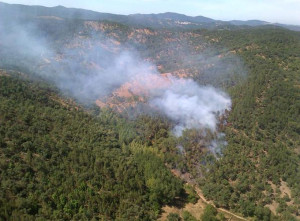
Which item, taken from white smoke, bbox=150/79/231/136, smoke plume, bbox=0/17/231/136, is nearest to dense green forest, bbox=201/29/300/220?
white smoke, bbox=150/79/231/136

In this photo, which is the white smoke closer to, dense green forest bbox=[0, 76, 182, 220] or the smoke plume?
the smoke plume

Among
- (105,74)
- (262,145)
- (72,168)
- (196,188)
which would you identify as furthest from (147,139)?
(105,74)

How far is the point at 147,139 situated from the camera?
208ft

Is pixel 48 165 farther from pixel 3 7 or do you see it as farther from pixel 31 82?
pixel 3 7

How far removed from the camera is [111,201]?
141 feet

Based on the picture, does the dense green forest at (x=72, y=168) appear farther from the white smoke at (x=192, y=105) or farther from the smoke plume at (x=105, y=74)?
the smoke plume at (x=105, y=74)

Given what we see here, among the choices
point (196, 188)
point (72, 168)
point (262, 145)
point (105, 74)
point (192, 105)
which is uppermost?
point (105, 74)

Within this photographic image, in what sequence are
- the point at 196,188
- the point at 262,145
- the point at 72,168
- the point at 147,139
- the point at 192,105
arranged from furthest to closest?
the point at 192,105 → the point at 147,139 → the point at 262,145 → the point at 196,188 → the point at 72,168

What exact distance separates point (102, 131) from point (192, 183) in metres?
22.3

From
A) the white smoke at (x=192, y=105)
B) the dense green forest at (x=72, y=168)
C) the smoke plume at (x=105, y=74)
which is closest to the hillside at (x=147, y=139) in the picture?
the dense green forest at (x=72, y=168)

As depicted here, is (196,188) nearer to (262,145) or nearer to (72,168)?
(262,145)

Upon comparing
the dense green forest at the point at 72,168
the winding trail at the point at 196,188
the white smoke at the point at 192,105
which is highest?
the white smoke at the point at 192,105

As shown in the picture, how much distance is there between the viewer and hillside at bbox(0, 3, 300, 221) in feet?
142

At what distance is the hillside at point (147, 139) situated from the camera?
4316 cm
